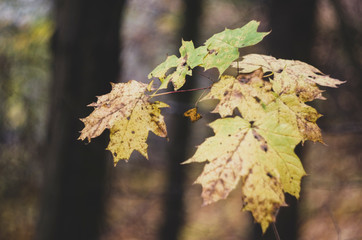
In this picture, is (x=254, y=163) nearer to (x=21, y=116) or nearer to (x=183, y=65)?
(x=183, y=65)

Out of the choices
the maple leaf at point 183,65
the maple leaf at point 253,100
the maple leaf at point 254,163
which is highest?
the maple leaf at point 183,65

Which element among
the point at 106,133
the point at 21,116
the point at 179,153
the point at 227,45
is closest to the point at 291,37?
the point at 106,133

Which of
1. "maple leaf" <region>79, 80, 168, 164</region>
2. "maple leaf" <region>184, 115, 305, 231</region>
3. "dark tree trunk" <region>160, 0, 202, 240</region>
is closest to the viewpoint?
"maple leaf" <region>184, 115, 305, 231</region>

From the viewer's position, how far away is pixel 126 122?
981 millimetres

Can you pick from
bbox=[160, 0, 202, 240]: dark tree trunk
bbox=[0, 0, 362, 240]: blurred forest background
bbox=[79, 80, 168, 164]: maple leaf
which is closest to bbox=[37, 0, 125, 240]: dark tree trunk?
bbox=[0, 0, 362, 240]: blurred forest background

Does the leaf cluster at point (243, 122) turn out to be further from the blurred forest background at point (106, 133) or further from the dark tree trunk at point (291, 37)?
the dark tree trunk at point (291, 37)

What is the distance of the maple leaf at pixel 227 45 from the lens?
0.90 m

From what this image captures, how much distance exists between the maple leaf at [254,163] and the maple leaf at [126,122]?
0.73 feet

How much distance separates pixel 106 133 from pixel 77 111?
1.02 ft

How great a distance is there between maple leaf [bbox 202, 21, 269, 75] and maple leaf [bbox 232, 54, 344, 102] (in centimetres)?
6

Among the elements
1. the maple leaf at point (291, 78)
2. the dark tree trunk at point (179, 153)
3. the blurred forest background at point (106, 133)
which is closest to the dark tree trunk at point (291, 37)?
the blurred forest background at point (106, 133)

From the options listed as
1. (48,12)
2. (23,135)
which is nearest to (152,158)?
(23,135)

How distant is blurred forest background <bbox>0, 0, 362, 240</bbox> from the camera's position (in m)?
2.41

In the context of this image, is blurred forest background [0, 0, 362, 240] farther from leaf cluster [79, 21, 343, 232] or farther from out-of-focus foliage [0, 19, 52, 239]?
leaf cluster [79, 21, 343, 232]
